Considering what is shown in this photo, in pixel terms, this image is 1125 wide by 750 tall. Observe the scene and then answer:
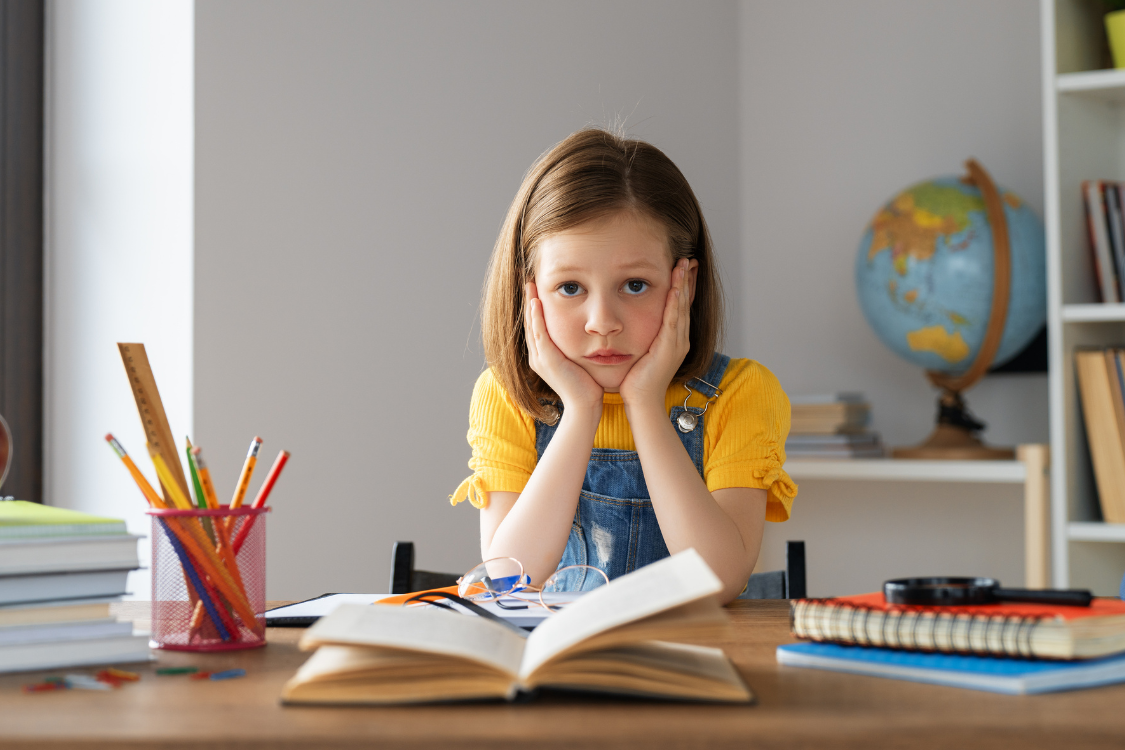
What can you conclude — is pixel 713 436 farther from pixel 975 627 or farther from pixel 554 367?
pixel 975 627

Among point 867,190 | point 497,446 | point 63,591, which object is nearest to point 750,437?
point 497,446

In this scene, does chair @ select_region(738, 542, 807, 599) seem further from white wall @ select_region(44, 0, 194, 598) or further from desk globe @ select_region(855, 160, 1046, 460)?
desk globe @ select_region(855, 160, 1046, 460)

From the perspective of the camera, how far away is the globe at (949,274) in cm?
213

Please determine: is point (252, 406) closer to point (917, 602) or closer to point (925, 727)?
point (917, 602)

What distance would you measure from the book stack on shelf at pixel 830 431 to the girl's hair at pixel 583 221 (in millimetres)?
977

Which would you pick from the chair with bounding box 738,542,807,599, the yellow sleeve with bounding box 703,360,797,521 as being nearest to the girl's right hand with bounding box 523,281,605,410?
the yellow sleeve with bounding box 703,360,797,521

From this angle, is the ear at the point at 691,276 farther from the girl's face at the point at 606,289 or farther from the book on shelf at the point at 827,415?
the book on shelf at the point at 827,415

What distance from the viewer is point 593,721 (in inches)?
20.3

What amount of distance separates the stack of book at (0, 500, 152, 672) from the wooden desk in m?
0.07

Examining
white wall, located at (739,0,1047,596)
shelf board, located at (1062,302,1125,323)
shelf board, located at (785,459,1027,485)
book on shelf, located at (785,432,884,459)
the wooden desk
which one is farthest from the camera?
white wall, located at (739,0,1047,596)

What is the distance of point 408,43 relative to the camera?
1.99 m

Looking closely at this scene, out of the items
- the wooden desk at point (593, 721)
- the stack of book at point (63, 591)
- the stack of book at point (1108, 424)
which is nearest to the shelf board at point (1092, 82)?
the stack of book at point (1108, 424)

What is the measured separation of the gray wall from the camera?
176 centimetres

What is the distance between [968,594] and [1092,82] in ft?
5.58
